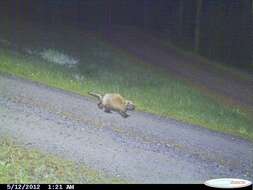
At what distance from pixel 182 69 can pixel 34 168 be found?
1624 mm

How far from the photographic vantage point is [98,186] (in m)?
3.38

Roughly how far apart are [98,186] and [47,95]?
0.77 m

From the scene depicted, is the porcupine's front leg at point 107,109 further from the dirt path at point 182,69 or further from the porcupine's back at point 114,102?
the dirt path at point 182,69

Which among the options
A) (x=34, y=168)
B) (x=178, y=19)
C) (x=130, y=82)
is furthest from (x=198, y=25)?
(x=34, y=168)

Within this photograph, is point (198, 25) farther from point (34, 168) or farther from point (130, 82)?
point (34, 168)

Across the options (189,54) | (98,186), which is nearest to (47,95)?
(98,186)

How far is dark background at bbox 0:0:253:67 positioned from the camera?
4039 mm

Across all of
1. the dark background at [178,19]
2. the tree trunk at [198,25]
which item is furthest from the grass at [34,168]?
the tree trunk at [198,25]

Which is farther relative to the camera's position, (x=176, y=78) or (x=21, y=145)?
(x=176, y=78)

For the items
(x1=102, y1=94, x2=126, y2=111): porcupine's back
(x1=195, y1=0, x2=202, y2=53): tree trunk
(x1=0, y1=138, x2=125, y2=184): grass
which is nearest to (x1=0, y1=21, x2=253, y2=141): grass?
(x1=102, y1=94, x2=126, y2=111): porcupine's back

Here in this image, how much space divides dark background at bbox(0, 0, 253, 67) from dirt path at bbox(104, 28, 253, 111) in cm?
9

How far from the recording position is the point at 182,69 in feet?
13.9

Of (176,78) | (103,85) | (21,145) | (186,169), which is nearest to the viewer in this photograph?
(21,145)

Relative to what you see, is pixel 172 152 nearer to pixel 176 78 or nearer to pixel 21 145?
pixel 176 78
